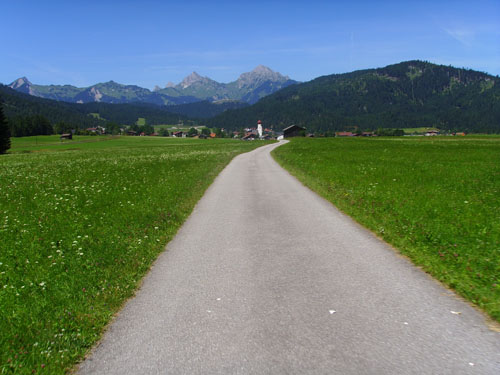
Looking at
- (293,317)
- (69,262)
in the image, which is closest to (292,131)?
(69,262)

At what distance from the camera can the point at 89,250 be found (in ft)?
26.8

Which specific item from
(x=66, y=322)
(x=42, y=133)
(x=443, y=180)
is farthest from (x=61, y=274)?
(x=42, y=133)

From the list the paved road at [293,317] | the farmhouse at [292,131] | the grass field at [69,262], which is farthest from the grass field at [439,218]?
the farmhouse at [292,131]

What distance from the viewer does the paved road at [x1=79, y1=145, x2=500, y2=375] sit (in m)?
3.98

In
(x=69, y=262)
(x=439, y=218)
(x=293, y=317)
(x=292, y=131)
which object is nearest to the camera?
(x=293, y=317)

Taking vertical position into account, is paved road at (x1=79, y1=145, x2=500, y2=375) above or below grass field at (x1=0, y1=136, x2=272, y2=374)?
below

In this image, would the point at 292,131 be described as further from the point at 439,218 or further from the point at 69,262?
the point at 69,262

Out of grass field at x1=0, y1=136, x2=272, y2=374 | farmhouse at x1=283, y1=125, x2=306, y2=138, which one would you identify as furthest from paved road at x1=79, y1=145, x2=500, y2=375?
farmhouse at x1=283, y1=125, x2=306, y2=138

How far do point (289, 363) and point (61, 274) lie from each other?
540 cm

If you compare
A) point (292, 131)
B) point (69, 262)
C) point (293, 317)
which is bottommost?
point (293, 317)

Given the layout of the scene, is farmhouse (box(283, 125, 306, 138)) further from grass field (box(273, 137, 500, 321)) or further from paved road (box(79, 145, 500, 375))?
paved road (box(79, 145, 500, 375))

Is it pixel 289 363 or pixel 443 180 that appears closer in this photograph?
pixel 289 363

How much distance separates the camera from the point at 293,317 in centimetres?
497

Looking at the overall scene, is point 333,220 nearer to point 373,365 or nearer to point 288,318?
point 288,318
